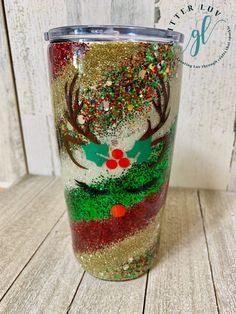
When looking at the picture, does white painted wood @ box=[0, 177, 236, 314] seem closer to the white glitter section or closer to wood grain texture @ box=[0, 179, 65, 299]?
wood grain texture @ box=[0, 179, 65, 299]

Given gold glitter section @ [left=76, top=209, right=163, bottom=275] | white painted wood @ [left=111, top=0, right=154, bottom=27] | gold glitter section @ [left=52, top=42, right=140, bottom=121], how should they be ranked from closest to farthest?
gold glitter section @ [left=52, top=42, right=140, bottom=121] → gold glitter section @ [left=76, top=209, right=163, bottom=275] → white painted wood @ [left=111, top=0, right=154, bottom=27]

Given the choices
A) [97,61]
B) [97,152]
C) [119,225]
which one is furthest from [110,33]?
[119,225]

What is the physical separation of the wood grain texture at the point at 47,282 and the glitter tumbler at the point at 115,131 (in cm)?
5

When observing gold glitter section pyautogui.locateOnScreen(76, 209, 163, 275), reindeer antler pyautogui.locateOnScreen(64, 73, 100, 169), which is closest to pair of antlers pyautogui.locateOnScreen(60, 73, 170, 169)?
reindeer antler pyautogui.locateOnScreen(64, 73, 100, 169)

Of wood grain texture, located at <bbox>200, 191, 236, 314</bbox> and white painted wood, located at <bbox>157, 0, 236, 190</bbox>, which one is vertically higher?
white painted wood, located at <bbox>157, 0, 236, 190</bbox>

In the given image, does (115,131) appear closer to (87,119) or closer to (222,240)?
(87,119)

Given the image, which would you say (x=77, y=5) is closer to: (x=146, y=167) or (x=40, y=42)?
(x=40, y=42)

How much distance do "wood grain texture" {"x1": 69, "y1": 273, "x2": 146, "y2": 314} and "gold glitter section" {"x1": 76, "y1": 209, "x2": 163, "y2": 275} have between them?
2cm

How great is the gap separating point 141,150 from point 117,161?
0.11 feet

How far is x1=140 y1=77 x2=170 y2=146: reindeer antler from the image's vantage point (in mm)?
361

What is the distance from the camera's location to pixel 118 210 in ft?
1.34

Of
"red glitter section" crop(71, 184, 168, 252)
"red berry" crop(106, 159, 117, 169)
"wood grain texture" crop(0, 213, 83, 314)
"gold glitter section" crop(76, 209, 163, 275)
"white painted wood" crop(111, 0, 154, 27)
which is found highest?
"white painted wood" crop(111, 0, 154, 27)

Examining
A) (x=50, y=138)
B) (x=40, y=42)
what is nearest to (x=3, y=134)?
(x=50, y=138)

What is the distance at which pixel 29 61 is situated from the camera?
2.38 feet
